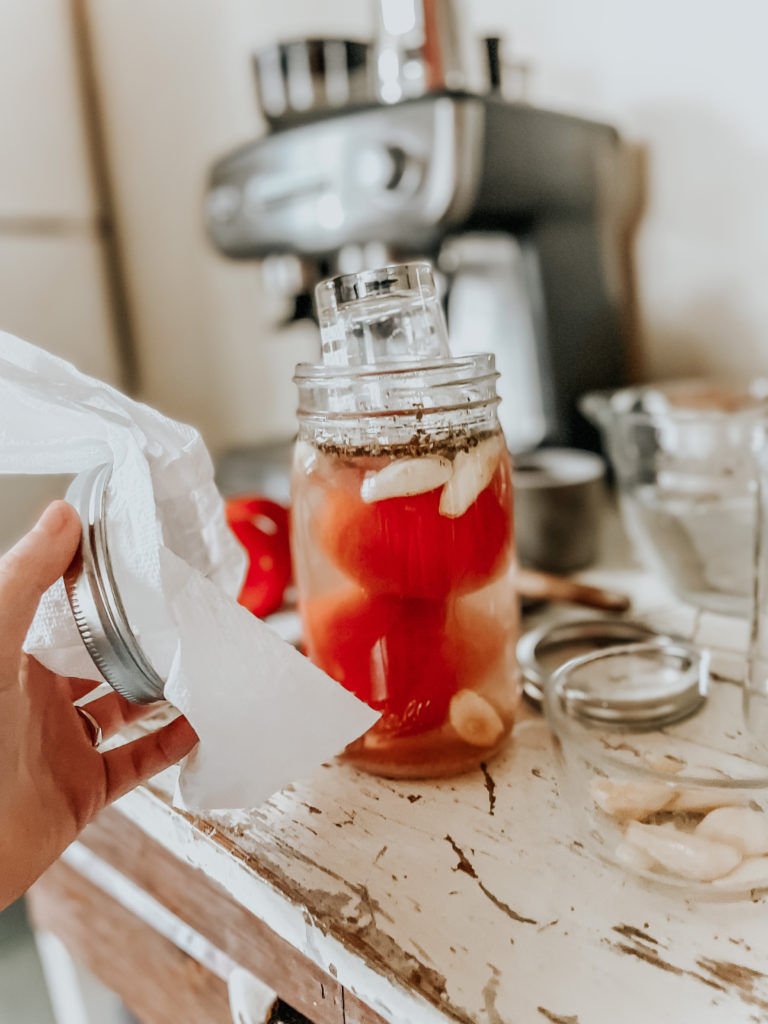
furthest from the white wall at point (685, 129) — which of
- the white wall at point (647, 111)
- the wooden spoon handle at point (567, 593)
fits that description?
the wooden spoon handle at point (567, 593)

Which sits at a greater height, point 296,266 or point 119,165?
point 119,165

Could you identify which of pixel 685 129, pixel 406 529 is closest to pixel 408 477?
pixel 406 529

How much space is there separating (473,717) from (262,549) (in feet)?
0.91

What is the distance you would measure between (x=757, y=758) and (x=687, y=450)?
27 cm

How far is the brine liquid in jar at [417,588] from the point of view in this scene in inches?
15.3

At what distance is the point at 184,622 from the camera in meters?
0.34

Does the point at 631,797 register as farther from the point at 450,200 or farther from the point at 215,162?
the point at 215,162

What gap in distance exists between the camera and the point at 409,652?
403 millimetres

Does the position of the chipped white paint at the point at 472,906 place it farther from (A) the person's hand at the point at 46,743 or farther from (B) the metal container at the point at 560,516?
(B) the metal container at the point at 560,516

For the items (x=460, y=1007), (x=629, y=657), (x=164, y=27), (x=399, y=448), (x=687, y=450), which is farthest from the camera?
(x=164, y=27)

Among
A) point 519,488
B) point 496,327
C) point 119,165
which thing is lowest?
point 519,488

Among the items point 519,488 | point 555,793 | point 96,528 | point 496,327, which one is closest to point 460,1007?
point 555,793

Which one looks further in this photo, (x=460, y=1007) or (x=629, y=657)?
(x=629, y=657)

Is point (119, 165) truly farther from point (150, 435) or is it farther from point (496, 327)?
point (150, 435)
